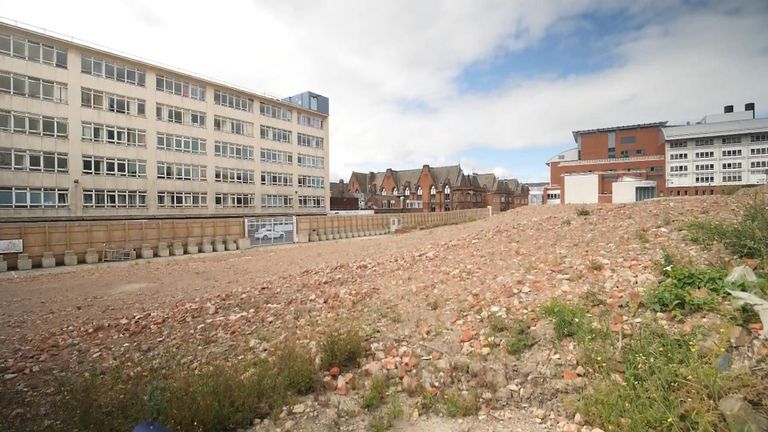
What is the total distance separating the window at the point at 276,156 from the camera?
178ft

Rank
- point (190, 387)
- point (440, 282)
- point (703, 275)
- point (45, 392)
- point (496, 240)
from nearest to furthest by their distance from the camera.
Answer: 1. point (190, 387)
2. point (45, 392)
3. point (703, 275)
4. point (440, 282)
5. point (496, 240)

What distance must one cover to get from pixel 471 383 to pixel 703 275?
16.6 feet

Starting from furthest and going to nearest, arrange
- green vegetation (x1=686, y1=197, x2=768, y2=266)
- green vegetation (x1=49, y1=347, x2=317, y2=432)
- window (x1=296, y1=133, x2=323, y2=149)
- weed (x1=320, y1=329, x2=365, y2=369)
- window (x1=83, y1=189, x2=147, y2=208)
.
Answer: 1. window (x1=296, y1=133, x2=323, y2=149)
2. window (x1=83, y1=189, x2=147, y2=208)
3. green vegetation (x1=686, y1=197, x2=768, y2=266)
4. weed (x1=320, y1=329, x2=365, y2=369)
5. green vegetation (x1=49, y1=347, x2=317, y2=432)

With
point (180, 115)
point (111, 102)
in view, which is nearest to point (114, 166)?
point (111, 102)

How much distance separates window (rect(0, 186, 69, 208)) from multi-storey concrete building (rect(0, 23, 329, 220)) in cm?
7

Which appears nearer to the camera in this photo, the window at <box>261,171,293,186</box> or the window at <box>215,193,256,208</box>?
the window at <box>215,193,256,208</box>

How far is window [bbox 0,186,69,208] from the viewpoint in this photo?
107 feet

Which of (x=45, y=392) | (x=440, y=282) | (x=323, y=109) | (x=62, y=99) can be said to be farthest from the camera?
(x=323, y=109)

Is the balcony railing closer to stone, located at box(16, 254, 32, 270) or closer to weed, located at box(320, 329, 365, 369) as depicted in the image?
weed, located at box(320, 329, 365, 369)

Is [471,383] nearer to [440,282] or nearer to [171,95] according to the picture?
[440,282]

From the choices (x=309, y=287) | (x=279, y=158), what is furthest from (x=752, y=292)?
(x=279, y=158)

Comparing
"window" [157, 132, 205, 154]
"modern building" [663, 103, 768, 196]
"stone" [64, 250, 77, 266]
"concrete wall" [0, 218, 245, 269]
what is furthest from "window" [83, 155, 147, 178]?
"modern building" [663, 103, 768, 196]

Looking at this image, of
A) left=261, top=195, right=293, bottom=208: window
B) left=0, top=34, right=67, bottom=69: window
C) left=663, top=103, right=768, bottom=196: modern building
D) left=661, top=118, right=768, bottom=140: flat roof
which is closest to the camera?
left=0, top=34, right=67, bottom=69: window

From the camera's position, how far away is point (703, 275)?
22.8 ft
